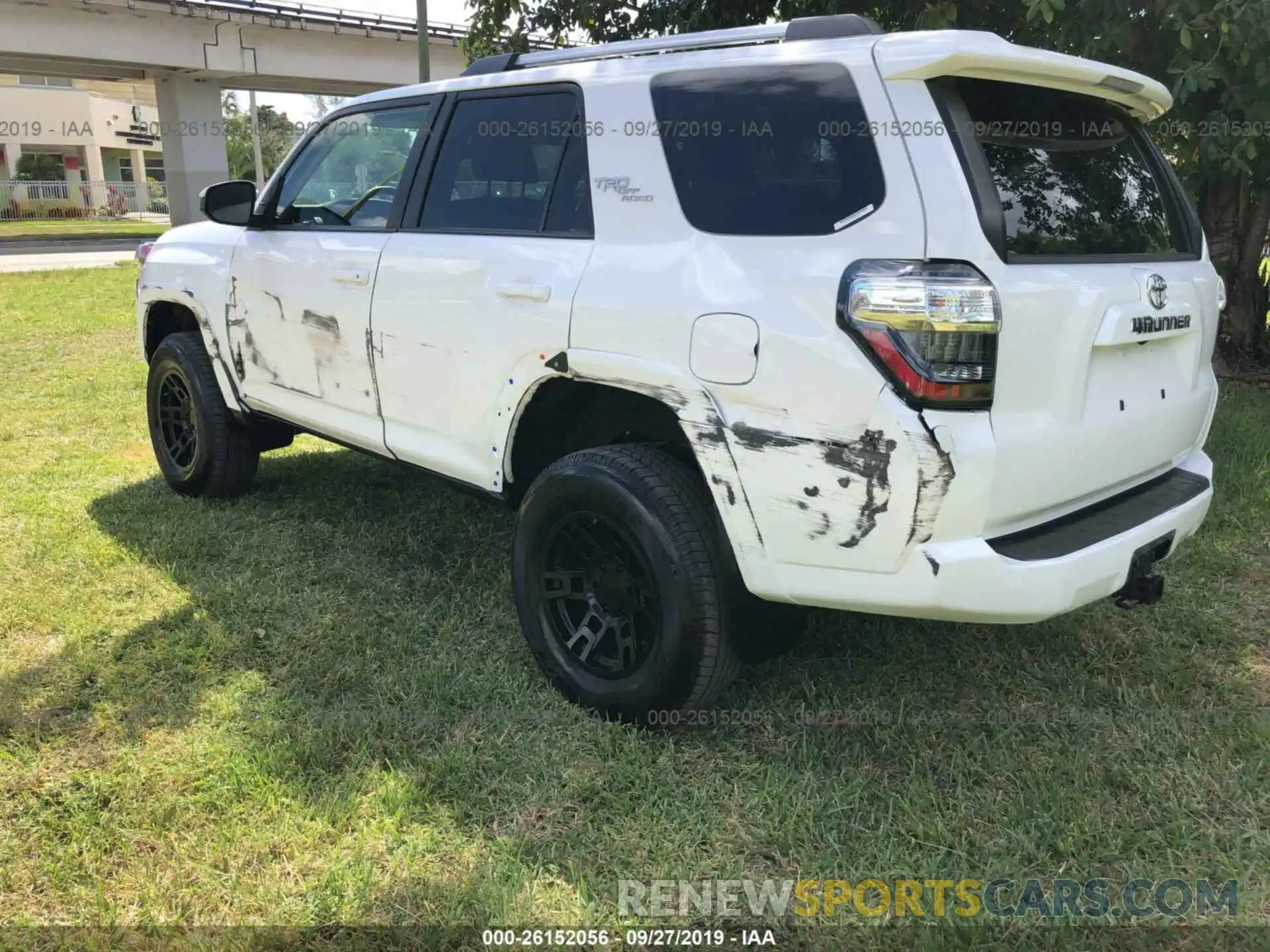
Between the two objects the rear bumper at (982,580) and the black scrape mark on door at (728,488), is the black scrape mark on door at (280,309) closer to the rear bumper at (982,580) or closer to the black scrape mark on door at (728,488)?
the black scrape mark on door at (728,488)

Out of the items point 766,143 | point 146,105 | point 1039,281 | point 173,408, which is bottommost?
point 173,408

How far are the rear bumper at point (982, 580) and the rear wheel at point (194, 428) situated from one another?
123 inches

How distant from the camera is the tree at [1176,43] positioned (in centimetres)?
515

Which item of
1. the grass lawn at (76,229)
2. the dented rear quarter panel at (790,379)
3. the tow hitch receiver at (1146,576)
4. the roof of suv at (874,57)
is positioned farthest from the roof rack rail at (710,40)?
the grass lawn at (76,229)

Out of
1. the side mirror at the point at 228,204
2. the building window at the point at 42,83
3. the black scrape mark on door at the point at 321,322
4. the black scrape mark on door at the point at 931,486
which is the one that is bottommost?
the black scrape mark on door at the point at 931,486

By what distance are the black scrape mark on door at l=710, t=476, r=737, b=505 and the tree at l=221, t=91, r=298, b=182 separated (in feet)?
183

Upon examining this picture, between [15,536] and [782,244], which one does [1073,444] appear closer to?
[782,244]

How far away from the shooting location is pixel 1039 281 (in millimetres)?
2262

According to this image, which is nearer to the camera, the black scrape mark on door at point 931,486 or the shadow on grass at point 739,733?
the black scrape mark on door at point 931,486

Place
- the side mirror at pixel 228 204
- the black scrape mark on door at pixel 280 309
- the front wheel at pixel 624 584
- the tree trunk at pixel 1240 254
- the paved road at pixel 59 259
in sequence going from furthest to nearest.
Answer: the paved road at pixel 59 259 → the tree trunk at pixel 1240 254 → the side mirror at pixel 228 204 → the black scrape mark on door at pixel 280 309 → the front wheel at pixel 624 584

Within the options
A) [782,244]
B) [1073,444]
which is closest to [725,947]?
[1073,444]

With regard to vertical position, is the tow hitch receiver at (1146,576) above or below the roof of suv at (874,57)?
below

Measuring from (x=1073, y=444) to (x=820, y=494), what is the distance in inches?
25.4

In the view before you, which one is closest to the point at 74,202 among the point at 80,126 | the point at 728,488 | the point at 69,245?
the point at 80,126
